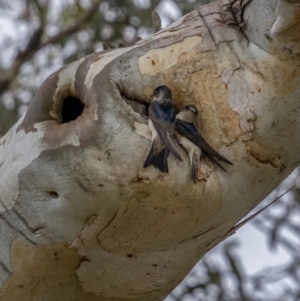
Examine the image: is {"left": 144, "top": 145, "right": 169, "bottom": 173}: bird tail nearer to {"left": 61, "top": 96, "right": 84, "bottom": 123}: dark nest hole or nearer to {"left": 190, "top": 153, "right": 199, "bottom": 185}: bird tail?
{"left": 190, "top": 153, "right": 199, "bottom": 185}: bird tail

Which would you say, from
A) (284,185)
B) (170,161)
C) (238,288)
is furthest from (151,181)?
(284,185)

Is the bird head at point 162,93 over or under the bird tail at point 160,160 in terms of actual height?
over

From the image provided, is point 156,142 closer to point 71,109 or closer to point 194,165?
point 194,165

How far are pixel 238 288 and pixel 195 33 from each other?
1711mm

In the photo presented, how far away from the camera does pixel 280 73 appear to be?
4.86 feet

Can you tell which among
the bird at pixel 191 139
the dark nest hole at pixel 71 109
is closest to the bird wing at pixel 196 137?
the bird at pixel 191 139

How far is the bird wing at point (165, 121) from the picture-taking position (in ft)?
4.44

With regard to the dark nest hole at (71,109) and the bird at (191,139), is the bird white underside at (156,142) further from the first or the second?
the dark nest hole at (71,109)

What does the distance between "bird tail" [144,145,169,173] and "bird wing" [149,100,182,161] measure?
0.05 feet

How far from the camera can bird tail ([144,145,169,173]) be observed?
1350 mm

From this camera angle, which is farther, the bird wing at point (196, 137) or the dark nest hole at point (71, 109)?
the dark nest hole at point (71, 109)

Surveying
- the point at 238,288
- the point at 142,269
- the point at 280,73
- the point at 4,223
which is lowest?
the point at 238,288

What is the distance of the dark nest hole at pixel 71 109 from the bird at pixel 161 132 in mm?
187

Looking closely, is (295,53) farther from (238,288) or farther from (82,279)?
(238,288)
